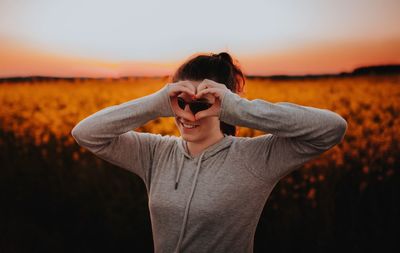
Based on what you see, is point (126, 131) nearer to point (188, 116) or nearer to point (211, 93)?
point (188, 116)

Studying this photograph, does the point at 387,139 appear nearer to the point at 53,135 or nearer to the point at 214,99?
the point at 214,99

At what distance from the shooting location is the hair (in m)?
1.55

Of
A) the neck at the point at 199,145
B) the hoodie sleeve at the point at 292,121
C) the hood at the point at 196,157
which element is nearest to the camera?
the hoodie sleeve at the point at 292,121

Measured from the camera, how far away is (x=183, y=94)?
4.75 feet

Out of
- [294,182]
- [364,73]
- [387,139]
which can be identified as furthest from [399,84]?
[294,182]

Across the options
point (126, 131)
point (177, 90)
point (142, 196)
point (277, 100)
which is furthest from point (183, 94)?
point (277, 100)

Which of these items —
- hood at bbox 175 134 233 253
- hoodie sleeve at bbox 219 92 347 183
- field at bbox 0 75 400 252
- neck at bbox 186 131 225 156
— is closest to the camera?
hoodie sleeve at bbox 219 92 347 183

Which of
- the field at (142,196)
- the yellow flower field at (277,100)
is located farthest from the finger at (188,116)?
the yellow flower field at (277,100)

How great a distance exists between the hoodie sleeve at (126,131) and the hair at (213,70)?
0.43 ft

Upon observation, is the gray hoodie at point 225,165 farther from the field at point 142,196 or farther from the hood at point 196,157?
the field at point 142,196

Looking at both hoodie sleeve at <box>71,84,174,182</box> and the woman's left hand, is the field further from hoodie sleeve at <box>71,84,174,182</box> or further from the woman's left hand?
the woman's left hand

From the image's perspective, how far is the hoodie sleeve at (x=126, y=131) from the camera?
150cm

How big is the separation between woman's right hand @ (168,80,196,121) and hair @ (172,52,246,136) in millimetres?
107

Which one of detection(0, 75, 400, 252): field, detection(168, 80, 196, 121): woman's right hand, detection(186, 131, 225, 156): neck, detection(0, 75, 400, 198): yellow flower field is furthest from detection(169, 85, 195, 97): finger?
detection(0, 75, 400, 198): yellow flower field
